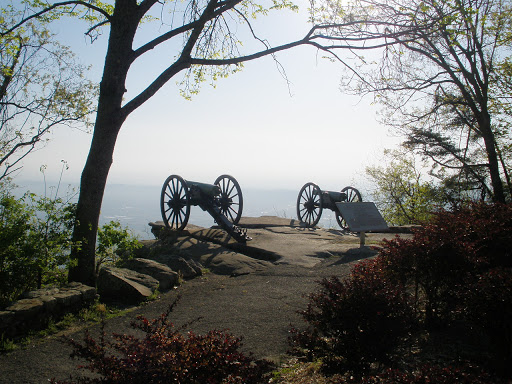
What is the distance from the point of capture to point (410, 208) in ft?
81.2

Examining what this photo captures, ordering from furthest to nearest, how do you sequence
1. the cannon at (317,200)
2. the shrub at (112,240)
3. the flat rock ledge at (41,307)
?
the cannon at (317,200) < the shrub at (112,240) < the flat rock ledge at (41,307)

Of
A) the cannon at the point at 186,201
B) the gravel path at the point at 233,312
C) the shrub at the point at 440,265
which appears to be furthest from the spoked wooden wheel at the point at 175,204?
the shrub at the point at 440,265

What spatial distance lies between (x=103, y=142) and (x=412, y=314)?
4.73 metres

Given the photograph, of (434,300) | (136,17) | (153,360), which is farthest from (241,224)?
(153,360)

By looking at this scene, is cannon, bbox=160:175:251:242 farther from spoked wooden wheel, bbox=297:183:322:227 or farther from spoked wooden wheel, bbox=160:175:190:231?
spoked wooden wheel, bbox=297:183:322:227

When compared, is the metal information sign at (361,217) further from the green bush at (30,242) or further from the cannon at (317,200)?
the green bush at (30,242)

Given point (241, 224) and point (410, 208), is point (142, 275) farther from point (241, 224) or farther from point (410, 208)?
point (410, 208)

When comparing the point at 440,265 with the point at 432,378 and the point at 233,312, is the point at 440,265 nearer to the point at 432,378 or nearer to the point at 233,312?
the point at 432,378

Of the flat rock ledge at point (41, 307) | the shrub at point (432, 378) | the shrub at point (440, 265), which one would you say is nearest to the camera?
the shrub at point (432, 378)

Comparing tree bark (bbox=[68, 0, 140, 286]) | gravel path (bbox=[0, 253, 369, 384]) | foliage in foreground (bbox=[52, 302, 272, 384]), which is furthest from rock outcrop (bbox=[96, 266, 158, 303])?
foliage in foreground (bbox=[52, 302, 272, 384])

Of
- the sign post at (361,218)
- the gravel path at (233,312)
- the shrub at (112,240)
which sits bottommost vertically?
the gravel path at (233,312)

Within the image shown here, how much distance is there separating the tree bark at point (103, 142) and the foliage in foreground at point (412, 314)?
13.0 feet

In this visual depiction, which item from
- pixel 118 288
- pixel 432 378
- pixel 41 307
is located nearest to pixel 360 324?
pixel 432 378

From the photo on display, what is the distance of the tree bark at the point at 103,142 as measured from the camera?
601cm
